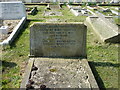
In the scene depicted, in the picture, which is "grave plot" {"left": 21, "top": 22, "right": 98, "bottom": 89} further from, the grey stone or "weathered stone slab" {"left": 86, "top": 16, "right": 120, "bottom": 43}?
"weathered stone slab" {"left": 86, "top": 16, "right": 120, "bottom": 43}

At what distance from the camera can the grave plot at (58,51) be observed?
18.4 ft

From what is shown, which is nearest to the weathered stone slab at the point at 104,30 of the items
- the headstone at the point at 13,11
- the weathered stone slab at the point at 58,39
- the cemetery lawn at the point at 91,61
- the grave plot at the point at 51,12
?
the cemetery lawn at the point at 91,61

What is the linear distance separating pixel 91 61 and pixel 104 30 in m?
3.38

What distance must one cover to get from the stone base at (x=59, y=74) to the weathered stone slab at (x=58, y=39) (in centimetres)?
31

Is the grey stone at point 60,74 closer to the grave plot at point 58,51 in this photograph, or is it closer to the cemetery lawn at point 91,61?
the grave plot at point 58,51

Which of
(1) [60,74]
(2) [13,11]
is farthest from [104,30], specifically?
(2) [13,11]

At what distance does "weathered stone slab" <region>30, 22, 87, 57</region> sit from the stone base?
1.02 feet

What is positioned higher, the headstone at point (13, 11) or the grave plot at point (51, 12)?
the headstone at point (13, 11)

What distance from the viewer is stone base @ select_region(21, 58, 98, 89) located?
16.5 feet

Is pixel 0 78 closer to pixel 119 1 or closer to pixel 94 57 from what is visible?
pixel 94 57

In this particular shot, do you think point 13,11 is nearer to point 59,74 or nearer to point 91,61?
point 91,61

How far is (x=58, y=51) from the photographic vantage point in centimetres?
661

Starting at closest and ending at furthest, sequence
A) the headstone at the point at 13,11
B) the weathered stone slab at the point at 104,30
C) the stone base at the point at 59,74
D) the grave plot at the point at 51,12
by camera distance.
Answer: the stone base at the point at 59,74, the weathered stone slab at the point at 104,30, the headstone at the point at 13,11, the grave plot at the point at 51,12

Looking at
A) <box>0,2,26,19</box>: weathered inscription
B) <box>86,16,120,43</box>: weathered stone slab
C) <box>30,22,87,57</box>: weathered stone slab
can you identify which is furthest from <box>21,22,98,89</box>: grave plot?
<box>0,2,26,19</box>: weathered inscription
